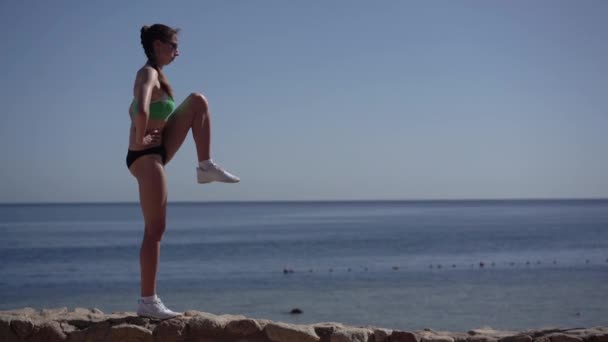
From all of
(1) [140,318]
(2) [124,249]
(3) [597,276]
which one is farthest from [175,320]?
(2) [124,249]

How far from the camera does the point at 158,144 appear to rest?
510 centimetres

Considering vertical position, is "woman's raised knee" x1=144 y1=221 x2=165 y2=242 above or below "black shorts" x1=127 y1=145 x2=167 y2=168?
below

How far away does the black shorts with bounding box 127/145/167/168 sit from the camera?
199 inches

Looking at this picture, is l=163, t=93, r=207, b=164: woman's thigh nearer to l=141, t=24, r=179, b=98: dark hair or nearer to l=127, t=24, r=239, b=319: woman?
l=127, t=24, r=239, b=319: woman

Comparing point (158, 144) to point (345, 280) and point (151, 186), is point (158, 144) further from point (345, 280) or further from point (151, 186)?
point (345, 280)

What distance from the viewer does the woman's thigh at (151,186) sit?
505 cm

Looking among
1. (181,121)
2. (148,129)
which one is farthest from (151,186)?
(181,121)

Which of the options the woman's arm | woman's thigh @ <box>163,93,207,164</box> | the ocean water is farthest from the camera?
the ocean water

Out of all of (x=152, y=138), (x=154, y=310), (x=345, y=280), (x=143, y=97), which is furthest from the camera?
(x=345, y=280)

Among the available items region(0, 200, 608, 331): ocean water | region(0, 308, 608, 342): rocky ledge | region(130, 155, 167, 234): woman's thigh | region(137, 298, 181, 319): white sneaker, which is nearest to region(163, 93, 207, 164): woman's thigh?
region(130, 155, 167, 234): woman's thigh

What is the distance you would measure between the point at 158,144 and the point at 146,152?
0.34 feet

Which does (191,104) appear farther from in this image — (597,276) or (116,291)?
(597,276)

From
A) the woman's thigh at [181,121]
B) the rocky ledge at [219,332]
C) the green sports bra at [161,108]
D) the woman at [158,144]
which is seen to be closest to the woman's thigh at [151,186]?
the woman at [158,144]

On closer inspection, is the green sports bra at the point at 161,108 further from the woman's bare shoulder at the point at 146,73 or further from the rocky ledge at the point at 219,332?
the rocky ledge at the point at 219,332
